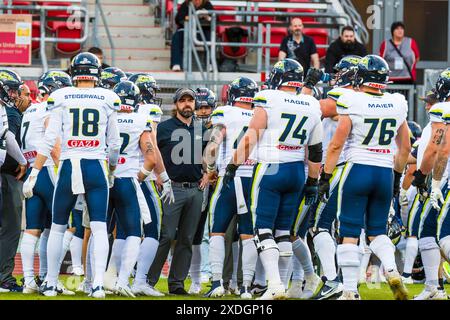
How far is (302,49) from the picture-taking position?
16828 millimetres

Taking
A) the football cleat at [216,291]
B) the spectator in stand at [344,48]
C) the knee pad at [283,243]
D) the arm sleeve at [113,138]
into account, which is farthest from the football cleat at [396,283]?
the spectator in stand at [344,48]

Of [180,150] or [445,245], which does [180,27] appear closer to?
[180,150]

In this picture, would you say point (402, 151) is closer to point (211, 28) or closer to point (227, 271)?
point (227, 271)

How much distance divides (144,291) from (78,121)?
75.3 inches

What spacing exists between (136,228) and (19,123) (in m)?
1.75

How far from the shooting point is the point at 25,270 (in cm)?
1111

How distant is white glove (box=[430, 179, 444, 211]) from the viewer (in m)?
10.6

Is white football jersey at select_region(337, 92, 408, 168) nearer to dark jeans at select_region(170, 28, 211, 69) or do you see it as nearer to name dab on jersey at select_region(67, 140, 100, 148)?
name dab on jersey at select_region(67, 140, 100, 148)

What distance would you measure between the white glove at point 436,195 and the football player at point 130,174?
2.57m

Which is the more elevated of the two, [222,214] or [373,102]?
[373,102]

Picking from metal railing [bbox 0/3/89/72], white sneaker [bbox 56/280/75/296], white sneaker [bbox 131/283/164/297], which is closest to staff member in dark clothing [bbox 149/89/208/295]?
white sneaker [bbox 131/283/164/297]

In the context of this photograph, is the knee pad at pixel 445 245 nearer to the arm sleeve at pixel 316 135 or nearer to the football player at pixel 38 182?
the arm sleeve at pixel 316 135

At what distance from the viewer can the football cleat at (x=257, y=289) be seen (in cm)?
1143
